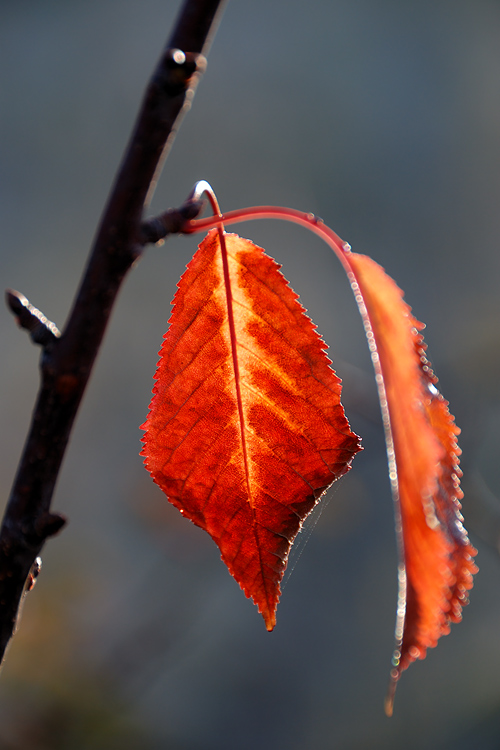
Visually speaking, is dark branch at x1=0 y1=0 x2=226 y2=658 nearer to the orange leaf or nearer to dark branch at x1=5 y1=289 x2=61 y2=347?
dark branch at x1=5 y1=289 x2=61 y2=347

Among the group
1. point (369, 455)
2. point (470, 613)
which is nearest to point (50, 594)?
point (369, 455)

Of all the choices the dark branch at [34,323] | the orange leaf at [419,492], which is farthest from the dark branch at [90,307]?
the orange leaf at [419,492]

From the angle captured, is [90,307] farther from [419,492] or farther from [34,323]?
[419,492]

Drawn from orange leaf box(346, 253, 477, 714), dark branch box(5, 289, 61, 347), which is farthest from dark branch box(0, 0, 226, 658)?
orange leaf box(346, 253, 477, 714)

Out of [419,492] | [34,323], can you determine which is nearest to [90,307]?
[34,323]

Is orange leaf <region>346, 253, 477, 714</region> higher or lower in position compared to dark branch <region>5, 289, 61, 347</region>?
higher
